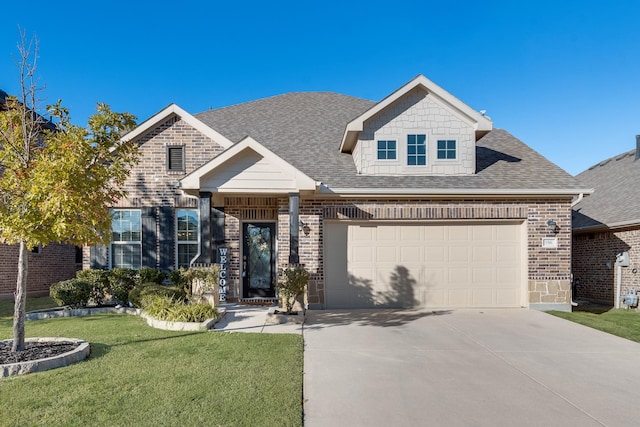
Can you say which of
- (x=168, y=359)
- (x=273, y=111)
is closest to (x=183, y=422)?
(x=168, y=359)

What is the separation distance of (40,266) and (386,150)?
12958mm

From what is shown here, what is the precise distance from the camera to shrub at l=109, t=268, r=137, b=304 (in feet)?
33.2

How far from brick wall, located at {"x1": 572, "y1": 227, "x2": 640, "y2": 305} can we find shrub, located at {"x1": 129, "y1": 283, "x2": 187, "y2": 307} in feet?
41.2

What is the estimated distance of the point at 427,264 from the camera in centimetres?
1061

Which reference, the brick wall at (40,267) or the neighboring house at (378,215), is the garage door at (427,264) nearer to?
the neighboring house at (378,215)

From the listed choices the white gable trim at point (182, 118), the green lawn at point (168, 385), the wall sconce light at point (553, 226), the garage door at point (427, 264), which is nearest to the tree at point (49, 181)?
the green lawn at point (168, 385)

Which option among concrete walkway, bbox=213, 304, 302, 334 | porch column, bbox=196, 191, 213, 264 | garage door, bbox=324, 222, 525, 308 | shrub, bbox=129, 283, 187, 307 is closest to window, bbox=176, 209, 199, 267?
shrub, bbox=129, 283, 187, 307

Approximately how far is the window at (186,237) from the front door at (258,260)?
145 centimetres

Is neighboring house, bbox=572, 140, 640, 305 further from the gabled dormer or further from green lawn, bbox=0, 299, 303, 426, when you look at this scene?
green lawn, bbox=0, 299, 303, 426

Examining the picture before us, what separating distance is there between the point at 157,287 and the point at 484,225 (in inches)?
341

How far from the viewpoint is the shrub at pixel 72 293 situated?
9367mm

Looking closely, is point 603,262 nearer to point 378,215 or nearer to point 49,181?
point 378,215

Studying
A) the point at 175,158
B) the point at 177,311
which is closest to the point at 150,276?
the point at 177,311

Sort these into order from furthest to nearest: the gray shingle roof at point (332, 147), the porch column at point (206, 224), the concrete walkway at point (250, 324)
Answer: the gray shingle roof at point (332, 147) < the porch column at point (206, 224) < the concrete walkway at point (250, 324)
